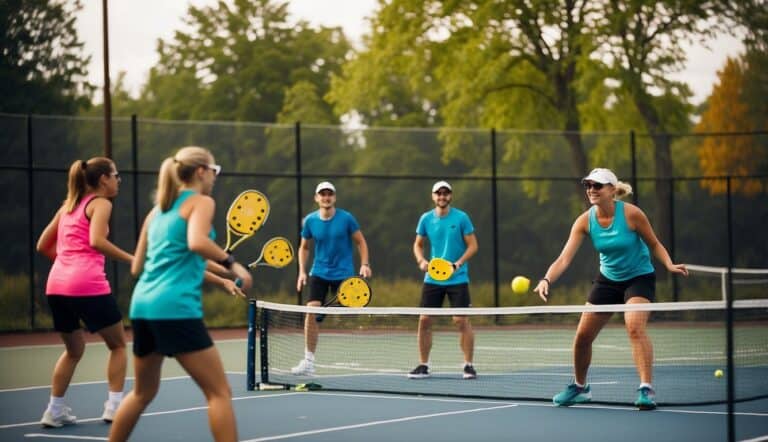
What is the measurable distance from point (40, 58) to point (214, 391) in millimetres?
26757

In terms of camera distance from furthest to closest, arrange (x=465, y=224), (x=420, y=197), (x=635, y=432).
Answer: (x=420, y=197), (x=465, y=224), (x=635, y=432)

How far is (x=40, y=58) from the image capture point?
102 feet

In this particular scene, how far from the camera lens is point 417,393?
10.5m

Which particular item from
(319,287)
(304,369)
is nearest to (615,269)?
(304,369)

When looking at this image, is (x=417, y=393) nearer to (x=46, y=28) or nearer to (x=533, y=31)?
(x=533, y=31)

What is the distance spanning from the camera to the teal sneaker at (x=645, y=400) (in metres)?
9.21

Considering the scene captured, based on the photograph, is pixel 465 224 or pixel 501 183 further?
pixel 501 183

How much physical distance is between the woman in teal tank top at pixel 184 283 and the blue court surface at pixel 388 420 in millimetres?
2094

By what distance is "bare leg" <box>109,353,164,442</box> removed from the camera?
6.21m

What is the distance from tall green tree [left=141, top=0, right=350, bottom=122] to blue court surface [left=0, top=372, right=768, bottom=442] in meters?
32.7

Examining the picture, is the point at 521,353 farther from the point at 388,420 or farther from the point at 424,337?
the point at 388,420

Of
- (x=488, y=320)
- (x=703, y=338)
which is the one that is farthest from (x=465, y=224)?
(x=488, y=320)

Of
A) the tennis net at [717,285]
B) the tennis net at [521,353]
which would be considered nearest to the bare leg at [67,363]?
the tennis net at [521,353]

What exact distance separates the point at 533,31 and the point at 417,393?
17.7 metres
